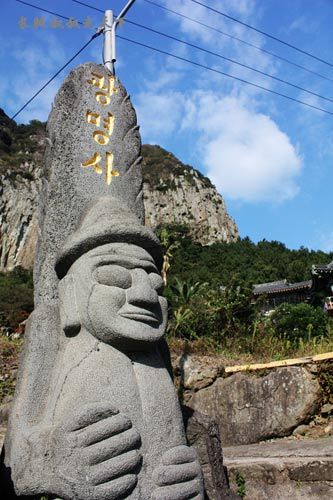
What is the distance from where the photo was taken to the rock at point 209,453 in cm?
272

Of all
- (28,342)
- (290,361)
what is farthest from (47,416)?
(290,361)

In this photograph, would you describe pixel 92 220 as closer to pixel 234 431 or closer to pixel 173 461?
pixel 173 461

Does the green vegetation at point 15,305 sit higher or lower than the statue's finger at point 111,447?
higher

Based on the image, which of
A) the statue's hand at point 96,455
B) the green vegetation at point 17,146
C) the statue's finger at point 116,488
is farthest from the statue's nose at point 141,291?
the green vegetation at point 17,146

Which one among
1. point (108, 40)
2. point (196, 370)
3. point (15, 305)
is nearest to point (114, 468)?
point (108, 40)

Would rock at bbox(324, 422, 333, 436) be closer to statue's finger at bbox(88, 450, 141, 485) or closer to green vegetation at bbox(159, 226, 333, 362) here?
green vegetation at bbox(159, 226, 333, 362)

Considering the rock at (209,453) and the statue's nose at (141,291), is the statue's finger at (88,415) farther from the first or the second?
the rock at (209,453)

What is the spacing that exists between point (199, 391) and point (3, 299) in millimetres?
17037

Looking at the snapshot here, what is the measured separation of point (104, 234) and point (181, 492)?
1.45m

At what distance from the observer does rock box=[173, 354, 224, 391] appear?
7211mm

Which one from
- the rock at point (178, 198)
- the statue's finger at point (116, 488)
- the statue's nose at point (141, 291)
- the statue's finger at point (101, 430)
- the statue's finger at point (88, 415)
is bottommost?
the statue's finger at point (116, 488)

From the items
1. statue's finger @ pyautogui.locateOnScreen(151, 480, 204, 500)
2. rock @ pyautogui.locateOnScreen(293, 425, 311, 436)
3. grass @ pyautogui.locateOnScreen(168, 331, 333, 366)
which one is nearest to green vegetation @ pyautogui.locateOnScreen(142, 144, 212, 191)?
grass @ pyautogui.locateOnScreen(168, 331, 333, 366)

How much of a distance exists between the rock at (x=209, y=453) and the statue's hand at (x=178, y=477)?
1.20ft

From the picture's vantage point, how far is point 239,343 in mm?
9312
